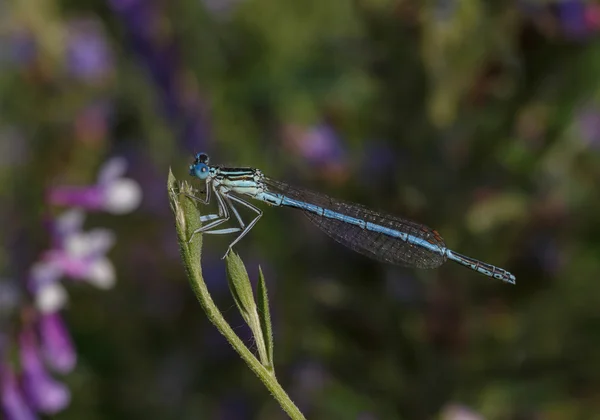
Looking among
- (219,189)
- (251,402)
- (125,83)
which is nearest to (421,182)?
(219,189)

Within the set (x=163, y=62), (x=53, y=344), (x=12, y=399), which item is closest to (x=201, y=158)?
(x=53, y=344)

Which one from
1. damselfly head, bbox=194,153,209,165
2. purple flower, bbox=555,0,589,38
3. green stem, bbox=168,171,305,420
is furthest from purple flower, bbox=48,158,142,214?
purple flower, bbox=555,0,589,38

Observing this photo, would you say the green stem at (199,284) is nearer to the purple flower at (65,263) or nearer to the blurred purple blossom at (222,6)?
the purple flower at (65,263)

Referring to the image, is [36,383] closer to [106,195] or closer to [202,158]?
[106,195]

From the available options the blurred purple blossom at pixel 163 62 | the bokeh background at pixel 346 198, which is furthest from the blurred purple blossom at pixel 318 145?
the blurred purple blossom at pixel 163 62

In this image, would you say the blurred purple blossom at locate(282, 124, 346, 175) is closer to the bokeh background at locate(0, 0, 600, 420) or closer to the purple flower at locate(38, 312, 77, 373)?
the bokeh background at locate(0, 0, 600, 420)

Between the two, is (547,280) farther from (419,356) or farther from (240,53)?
(240,53)
